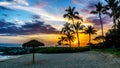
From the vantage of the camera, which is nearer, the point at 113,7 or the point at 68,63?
the point at 68,63

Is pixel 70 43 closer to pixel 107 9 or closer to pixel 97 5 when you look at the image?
pixel 97 5

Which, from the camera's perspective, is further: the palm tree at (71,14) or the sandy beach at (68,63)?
the palm tree at (71,14)

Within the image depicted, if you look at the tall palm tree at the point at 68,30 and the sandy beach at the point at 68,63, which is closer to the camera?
the sandy beach at the point at 68,63

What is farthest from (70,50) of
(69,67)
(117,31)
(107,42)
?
(69,67)

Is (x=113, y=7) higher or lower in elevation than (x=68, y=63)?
higher

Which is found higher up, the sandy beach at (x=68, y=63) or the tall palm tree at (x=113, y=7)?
the tall palm tree at (x=113, y=7)

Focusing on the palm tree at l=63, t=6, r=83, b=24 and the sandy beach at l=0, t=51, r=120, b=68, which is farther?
the palm tree at l=63, t=6, r=83, b=24

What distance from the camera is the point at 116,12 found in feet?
199

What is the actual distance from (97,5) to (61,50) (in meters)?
25.8

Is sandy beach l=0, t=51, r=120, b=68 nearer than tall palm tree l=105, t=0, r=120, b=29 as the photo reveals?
Yes

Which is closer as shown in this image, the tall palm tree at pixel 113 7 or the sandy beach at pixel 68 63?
the sandy beach at pixel 68 63

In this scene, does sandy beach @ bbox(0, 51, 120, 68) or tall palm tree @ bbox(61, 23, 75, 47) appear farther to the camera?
tall palm tree @ bbox(61, 23, 75, 47)

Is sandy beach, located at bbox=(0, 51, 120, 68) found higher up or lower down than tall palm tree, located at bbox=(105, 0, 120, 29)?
lower down

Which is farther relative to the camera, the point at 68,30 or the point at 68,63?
the point at 68,30
